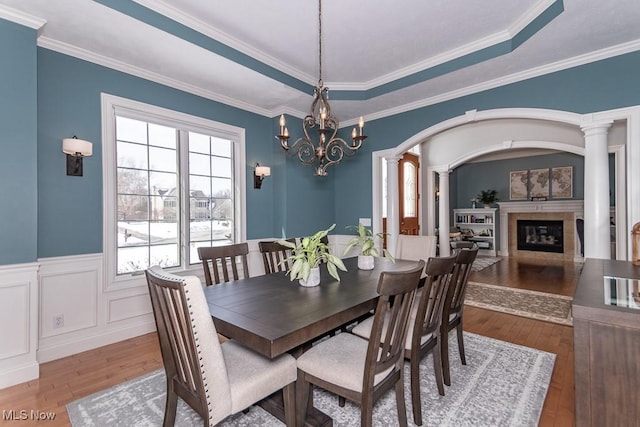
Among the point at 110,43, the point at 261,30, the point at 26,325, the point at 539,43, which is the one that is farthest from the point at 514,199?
the point at 26,325

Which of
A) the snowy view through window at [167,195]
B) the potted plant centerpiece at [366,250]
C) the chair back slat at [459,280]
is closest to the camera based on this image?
the chair back slat at [459,280]

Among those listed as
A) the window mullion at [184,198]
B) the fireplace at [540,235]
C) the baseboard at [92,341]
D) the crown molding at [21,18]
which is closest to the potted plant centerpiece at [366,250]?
the window mullion at [184,198]

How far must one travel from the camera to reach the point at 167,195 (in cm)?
349

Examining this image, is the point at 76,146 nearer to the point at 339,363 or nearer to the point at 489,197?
the point at 339,363

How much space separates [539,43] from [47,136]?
454 centimetres

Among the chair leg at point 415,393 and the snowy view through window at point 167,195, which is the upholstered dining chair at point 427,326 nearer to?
the chair leg at point 415,393

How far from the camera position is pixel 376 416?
6.14 feet

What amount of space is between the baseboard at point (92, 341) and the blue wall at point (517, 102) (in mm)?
3181

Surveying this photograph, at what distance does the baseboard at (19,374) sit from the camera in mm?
2211

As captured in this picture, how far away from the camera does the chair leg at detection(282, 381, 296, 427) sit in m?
1.55

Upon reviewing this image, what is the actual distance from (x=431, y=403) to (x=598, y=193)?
270cm

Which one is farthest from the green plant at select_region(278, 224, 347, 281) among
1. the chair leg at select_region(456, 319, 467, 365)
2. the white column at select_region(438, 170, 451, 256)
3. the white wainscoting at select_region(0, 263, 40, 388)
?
the white column at select_region(438, 170, 451, 256)

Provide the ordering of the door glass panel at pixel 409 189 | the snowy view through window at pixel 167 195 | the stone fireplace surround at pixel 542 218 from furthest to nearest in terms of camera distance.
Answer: the stone fireplace surround at pixel 542 218 < the door glass panel at pixel 409 189 < the snowy view through window at pixel 167 195

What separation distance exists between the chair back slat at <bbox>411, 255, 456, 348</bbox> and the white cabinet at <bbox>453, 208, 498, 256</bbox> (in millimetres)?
7566
